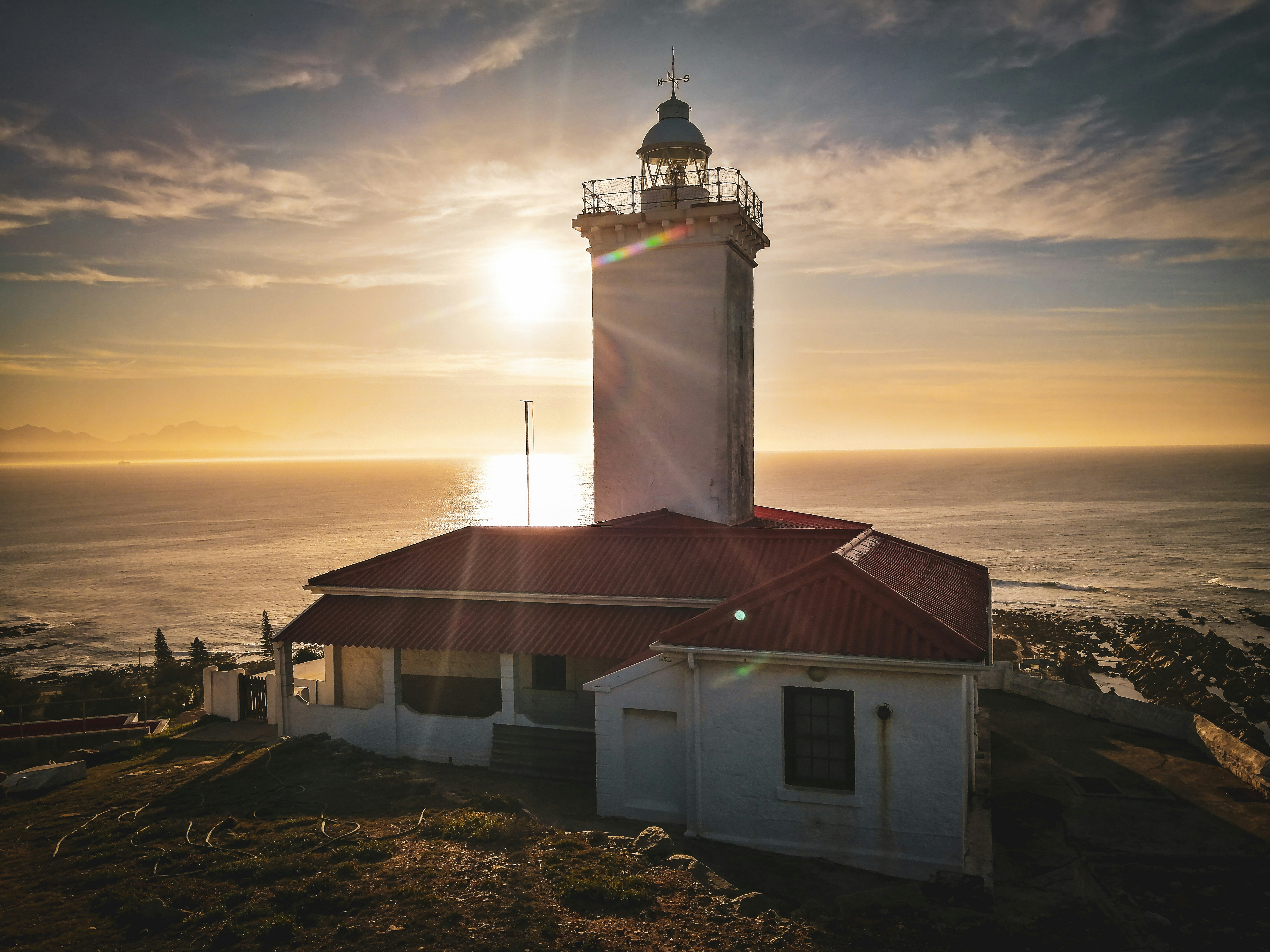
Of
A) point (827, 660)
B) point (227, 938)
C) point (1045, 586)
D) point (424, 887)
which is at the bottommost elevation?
point (1045, 586)

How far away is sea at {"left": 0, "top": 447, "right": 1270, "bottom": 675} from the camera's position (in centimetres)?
5384

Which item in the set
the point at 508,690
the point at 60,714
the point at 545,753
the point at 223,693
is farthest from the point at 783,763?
the point at 60,714

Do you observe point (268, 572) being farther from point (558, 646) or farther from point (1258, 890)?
point (1258, 890)

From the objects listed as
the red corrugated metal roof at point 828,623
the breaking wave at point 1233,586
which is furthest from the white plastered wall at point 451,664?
the breaking wave at point 1233,586

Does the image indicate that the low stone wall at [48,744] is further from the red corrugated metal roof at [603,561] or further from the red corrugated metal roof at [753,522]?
the red corrugated metal roof at [753,522]

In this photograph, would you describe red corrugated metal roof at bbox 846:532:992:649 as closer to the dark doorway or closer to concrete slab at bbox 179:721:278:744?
concrete slab at bbox 179:721:278:744

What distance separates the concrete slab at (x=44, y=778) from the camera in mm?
14094

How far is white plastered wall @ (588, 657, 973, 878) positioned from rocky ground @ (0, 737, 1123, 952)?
0.40m

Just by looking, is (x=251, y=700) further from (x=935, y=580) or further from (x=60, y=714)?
(x=935, y=580)

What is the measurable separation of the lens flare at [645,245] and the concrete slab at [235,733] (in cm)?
1459

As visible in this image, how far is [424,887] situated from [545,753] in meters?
5.69

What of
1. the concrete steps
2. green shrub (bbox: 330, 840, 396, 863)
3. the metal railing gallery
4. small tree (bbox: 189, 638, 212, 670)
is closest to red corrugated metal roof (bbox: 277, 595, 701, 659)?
the concrete steps

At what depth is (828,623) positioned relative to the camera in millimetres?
11906

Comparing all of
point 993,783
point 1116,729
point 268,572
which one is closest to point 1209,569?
point 1116,729
